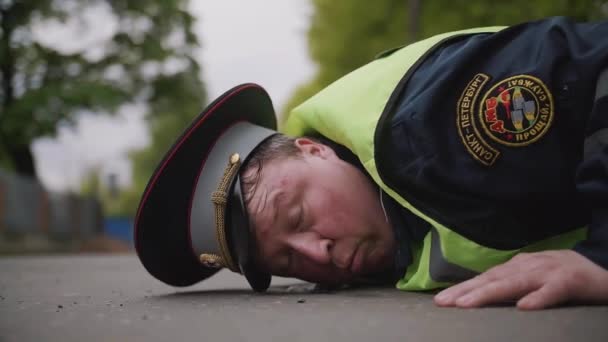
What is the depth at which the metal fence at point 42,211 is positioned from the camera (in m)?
11.4

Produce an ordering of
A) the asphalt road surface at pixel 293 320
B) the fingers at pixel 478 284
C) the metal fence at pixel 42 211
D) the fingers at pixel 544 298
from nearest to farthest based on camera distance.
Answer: the asphalt road surface at pixel 293 320 < the fingers at pixel 544 298 < the fingers at pixel 478 284 < the metal fence at pixel 42 211

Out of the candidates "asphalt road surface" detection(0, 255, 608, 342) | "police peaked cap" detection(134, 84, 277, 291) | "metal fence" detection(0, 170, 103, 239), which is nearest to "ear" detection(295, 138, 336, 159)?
"police peaked cap" detection(134, 84, 277, 291)

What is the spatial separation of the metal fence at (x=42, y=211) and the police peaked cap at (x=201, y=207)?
9.90m

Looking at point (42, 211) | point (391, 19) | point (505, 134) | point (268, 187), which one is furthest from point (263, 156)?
point (42, 211)

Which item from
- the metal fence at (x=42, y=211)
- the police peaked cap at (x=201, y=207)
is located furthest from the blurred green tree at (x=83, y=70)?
the police peaked cap at (x=201, y=207)

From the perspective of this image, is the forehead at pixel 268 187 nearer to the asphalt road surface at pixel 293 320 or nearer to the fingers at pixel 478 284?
the asphalt road surface at pixel 293 320

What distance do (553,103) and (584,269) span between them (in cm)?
46

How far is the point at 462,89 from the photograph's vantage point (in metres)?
1.76

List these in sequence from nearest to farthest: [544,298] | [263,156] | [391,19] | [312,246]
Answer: [544,298] → [312,246] → [263,156] → [391,19]

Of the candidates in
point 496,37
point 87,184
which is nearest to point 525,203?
point 496,37

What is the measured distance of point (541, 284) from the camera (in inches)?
54.8

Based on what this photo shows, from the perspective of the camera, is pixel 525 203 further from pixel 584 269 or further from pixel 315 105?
pixel 315 105

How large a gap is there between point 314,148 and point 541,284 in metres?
0.96

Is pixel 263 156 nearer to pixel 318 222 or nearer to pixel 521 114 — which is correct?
pixel 318 222
